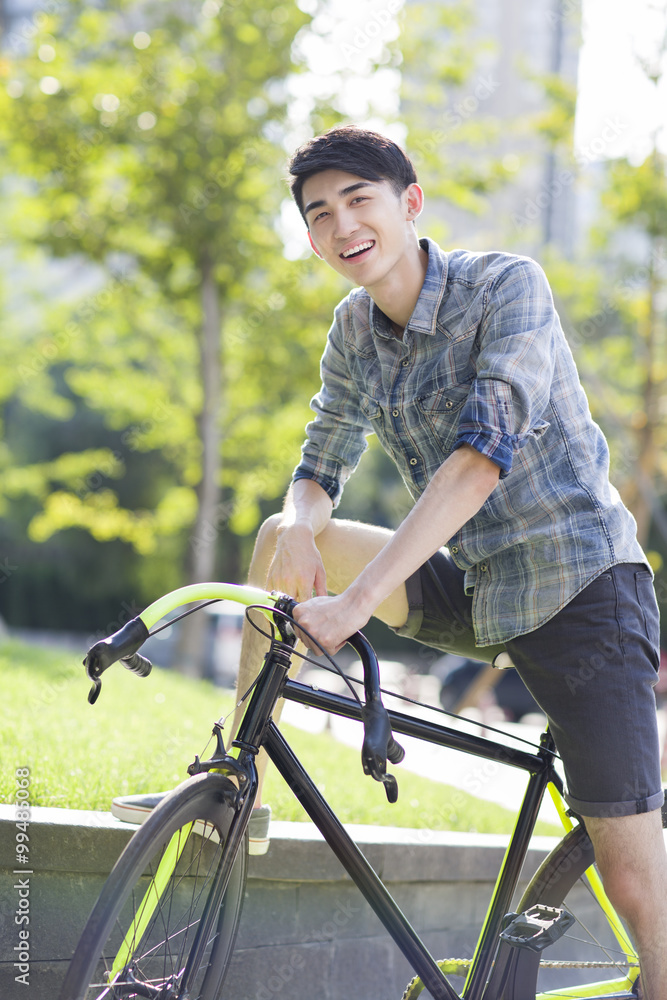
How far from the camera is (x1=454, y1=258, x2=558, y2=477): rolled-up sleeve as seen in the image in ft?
6.27

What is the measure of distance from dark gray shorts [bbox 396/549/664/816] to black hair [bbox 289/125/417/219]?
1080mm

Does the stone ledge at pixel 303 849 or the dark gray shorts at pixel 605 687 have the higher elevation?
the dark gray shorts at pixel 605 687

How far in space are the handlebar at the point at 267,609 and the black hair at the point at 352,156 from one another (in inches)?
39.4

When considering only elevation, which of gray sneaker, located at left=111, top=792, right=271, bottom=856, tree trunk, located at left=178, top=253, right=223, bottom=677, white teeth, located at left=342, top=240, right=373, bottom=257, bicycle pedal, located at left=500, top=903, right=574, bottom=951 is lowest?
bicycle pedal, located at left=500, top=903, right=574, bottom=951

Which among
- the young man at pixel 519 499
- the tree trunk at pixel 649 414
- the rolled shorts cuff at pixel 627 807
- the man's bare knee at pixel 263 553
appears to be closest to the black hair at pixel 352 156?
the young man at pixel 519 499

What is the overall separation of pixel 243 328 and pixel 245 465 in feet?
6.02

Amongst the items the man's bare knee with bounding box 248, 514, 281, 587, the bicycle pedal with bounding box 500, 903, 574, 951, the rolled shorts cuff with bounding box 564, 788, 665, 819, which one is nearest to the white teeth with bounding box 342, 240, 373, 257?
the man's bare knee with bounding box 248, 514, 281, 587

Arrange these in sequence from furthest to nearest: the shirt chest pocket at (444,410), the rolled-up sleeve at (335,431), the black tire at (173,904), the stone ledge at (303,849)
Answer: the rolled-up sleeve at (335,431) < the stone ledge at (303,849) < the shirt chest pocket at (444,410) < the black tire at (173,904)

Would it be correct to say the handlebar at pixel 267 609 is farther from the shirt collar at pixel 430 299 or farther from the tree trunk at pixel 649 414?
the tree trunk at pixel 649 414

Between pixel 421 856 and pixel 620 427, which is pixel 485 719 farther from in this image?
pixel 421 856

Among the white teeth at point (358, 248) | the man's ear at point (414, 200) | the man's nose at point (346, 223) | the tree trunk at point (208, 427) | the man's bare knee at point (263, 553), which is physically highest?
the tree trunk at point (208, 427)

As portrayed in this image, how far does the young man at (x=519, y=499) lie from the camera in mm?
2068

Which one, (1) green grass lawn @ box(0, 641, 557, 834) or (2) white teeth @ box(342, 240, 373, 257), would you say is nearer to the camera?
(2) white teeth @ box(342, 240, 373, 257)

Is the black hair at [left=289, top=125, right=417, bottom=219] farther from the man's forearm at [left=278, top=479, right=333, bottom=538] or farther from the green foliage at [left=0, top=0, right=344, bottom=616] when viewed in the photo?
the green foliage at [left=0, top=0, right=344, bottom=616]
